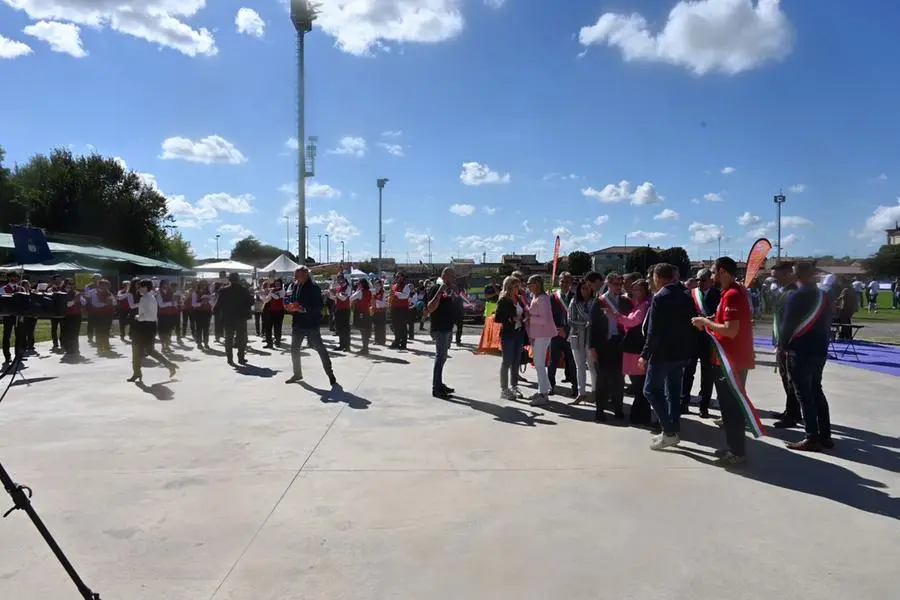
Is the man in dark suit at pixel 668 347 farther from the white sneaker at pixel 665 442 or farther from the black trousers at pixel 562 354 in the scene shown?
the black trousers at pixel 562 354

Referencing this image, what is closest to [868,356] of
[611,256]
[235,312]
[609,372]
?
[609,372]

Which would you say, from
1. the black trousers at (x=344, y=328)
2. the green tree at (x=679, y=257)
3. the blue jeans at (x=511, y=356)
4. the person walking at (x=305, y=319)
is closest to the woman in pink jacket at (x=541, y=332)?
the blue jeans at (x=511, y=356)

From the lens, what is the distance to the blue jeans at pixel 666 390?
581 cm

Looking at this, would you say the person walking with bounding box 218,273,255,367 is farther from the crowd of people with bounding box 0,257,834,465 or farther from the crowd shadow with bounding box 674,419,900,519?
the crowd shadow with bounding box 674,419,900,519

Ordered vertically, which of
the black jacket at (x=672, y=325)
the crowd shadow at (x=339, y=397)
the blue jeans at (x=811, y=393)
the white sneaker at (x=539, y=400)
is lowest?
the crowd shadow at (x=339, y=397)

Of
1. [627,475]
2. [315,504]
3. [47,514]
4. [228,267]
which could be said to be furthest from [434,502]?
[228,267]

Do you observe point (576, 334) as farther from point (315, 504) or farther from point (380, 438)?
point (315, 504)

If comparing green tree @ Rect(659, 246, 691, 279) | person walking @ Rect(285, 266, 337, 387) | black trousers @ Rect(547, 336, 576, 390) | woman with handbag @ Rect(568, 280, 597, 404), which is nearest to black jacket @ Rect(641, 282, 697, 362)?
woman with handbag @ Rect(568, 280, 597, 404)

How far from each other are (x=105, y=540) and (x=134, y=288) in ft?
41.5

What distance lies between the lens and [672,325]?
572 centimetres

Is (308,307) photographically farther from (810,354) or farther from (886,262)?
(886,262)

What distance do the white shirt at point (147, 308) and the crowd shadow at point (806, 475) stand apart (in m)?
8.18

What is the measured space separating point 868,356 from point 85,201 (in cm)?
5741

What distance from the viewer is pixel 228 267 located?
97.0 ft
